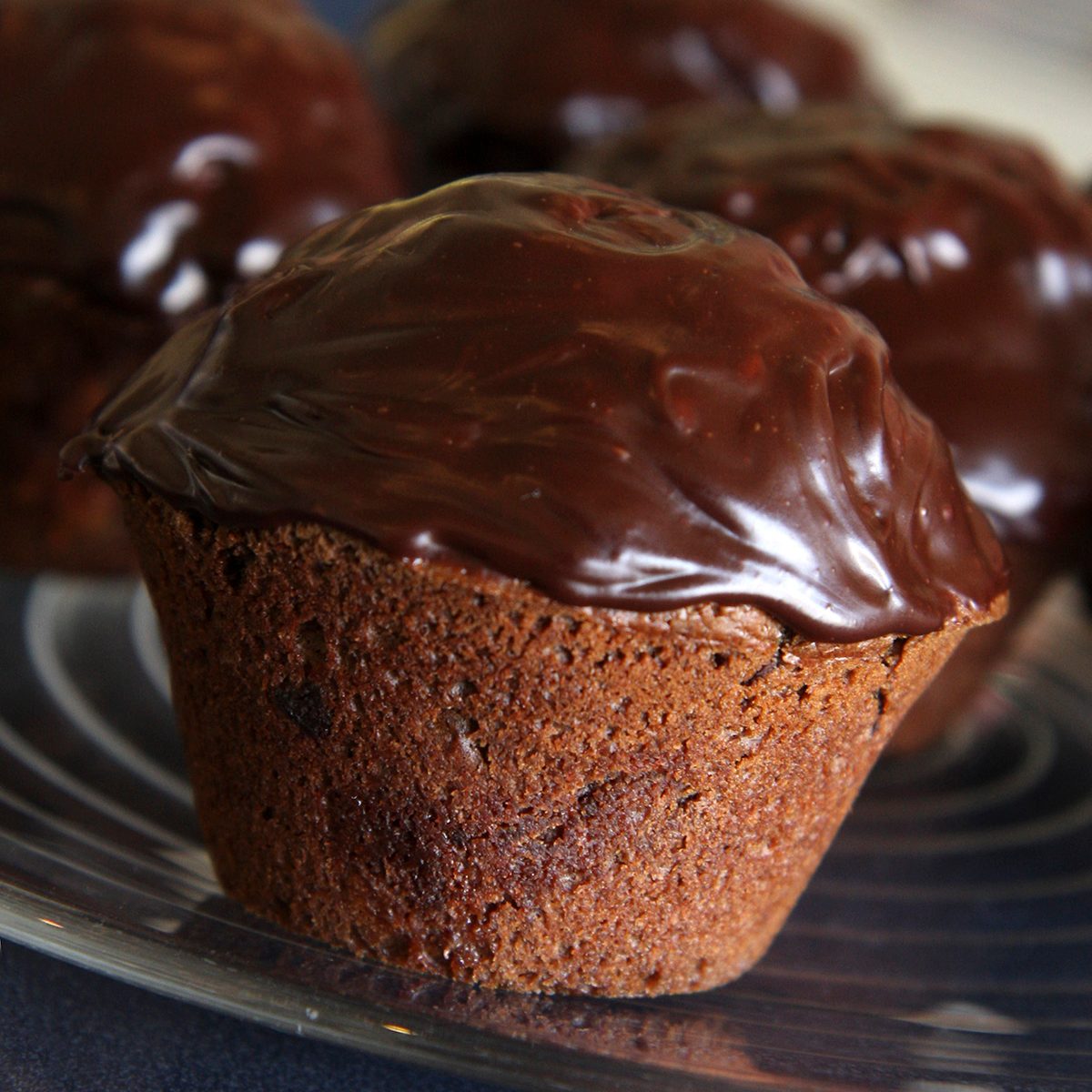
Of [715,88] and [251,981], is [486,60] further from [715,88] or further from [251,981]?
[251,981]

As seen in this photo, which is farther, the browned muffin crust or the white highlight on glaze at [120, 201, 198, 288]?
the white highlight on glaze at [120, 201, 198, 288]


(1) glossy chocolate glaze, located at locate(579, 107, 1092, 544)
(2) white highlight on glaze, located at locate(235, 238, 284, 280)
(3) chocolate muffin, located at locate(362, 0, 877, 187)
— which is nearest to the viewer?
(1) glossy chocolate glaze, located at locate(579, 107, 1092, 544)

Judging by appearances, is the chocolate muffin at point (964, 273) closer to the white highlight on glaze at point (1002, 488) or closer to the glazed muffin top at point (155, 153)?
the white highlight on glaze at point (1002, 488)

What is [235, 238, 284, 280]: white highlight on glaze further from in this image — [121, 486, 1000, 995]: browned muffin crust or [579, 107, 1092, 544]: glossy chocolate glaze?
[121, 486, 1000, 995]: browned muffin crust

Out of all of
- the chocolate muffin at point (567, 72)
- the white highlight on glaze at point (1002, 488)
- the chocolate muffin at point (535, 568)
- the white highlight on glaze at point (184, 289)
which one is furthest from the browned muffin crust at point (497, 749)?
the chocolate muffin at point (567, 72)

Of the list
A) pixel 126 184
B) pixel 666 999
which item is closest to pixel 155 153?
pixel 126 184

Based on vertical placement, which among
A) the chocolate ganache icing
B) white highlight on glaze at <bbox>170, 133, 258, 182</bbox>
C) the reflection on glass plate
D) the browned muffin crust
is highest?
the chocolate ganache icing

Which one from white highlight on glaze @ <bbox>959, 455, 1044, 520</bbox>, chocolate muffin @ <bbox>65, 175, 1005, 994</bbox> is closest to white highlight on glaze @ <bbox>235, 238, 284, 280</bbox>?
chocolate muffin @ <bbox>65, 175, 1005, 994</bbox>

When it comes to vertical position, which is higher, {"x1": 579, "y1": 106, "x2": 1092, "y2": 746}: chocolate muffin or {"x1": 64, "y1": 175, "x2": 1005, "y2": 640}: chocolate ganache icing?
A: {"x1": 64, "y1": 175, "x2": 1005, "y2": 640}: chocolate ganache icing
